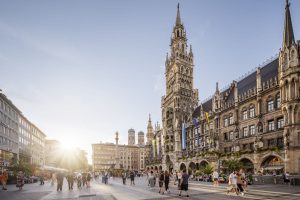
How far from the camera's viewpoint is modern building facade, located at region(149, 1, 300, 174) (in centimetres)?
3878

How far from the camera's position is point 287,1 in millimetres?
42750

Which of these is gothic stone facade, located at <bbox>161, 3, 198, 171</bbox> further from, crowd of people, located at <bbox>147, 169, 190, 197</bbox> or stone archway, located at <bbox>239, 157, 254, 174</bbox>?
crowd of people, located at <bbox>147, 169, 190, 197</bbox>

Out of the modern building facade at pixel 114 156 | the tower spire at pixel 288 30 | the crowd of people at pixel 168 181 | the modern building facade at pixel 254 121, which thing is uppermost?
the tower spire at pixel 288 30

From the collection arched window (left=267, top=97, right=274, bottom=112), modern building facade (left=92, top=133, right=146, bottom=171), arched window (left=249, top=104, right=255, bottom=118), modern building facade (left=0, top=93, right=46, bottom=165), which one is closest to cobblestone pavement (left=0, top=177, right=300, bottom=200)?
arched window (left=267, top=97, right=274, bottom=112)

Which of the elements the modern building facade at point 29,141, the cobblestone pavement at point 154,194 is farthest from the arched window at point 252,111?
the modern building facade at point 29,141

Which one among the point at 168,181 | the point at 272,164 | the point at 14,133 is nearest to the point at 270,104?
the point at 272,164

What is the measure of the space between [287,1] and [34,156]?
99680 millimetres

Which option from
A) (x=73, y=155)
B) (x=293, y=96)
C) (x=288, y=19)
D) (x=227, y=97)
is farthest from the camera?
(x=73, y=155)

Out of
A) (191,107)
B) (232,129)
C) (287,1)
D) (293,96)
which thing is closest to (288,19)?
(287,1)

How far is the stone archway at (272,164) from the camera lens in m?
40.4

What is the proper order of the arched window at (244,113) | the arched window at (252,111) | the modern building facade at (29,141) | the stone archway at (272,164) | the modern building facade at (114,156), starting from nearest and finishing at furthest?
the stone archway at (272,164) < the arched window at (252,111) < the arched window at (244,113) < the modern building facade at (29,141) < the modern building facade at (114,156)

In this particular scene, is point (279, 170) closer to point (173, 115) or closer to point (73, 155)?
point (173, 115)

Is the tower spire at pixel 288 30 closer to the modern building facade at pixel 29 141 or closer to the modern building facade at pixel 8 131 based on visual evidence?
the modern building facade at pixel 8 131

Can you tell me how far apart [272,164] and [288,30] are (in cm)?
1996
